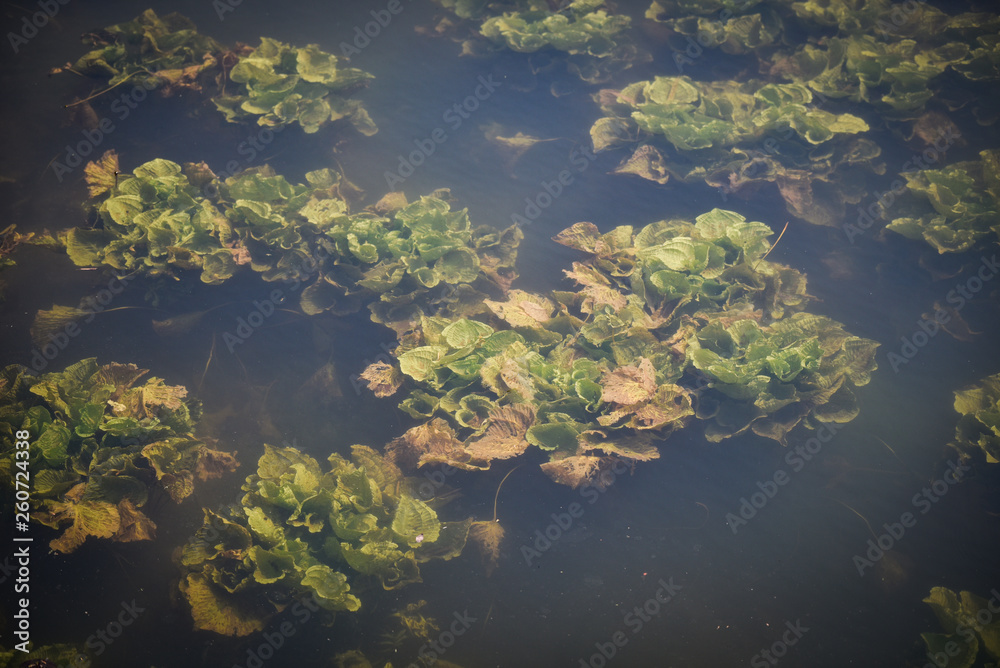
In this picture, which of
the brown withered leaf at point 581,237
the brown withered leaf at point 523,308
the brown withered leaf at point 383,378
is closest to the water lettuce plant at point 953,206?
the brown withered leaf at point 581,237

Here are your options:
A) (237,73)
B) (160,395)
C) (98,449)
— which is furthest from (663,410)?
(237,73)

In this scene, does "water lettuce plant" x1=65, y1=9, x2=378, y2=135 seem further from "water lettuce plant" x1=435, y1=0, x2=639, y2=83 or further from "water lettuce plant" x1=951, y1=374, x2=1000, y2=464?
"water lettuce plant" x1=951, y1=374, x2=1000, y2=464

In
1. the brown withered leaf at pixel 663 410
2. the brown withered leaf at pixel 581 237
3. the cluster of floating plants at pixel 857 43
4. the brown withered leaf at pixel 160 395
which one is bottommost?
the brown withered leaf at pixel 160 395

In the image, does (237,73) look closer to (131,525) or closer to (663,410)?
(131,525)

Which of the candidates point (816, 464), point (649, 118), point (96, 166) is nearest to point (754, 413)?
point (816, 464)

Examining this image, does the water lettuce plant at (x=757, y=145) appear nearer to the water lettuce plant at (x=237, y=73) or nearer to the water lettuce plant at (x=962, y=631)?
the water lettuce plant at (x=237, y=73)

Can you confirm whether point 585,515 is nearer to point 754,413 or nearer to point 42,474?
point 754,413
